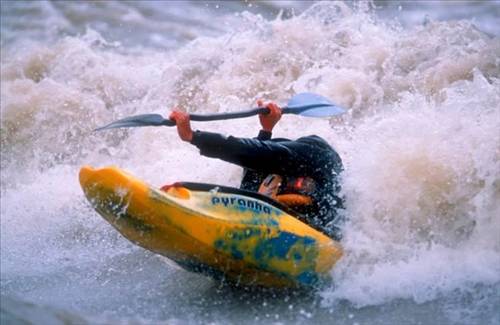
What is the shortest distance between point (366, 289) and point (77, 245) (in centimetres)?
260

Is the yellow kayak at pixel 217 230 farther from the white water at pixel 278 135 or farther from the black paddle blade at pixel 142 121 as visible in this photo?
the black paddle blade at pixel 142 121

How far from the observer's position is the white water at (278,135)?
3.72 m

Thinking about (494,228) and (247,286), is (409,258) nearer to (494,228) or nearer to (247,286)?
(494,228)

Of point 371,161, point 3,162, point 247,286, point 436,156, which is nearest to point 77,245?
point 247,286

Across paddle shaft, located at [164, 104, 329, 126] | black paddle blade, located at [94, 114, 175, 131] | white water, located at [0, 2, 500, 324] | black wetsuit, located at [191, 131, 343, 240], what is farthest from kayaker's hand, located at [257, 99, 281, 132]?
black paddle blade, located at [94, 114, 175, 131]

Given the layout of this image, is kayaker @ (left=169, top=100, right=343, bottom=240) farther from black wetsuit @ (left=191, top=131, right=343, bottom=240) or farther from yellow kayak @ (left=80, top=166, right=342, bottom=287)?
yellow kayak @ (left=80, top=166, right=342, bottom=287)

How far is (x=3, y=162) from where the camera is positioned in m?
8.93

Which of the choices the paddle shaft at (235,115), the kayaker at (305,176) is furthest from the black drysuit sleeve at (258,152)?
the paddle shaft at (235,115)

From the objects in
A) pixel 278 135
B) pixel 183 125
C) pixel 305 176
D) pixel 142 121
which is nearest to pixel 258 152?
pixel 305 176

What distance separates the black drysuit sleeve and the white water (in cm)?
36

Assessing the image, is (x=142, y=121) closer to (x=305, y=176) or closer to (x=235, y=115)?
(x=235, y=115)

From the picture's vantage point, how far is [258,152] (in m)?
3.75

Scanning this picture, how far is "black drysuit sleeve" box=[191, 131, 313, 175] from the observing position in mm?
3609

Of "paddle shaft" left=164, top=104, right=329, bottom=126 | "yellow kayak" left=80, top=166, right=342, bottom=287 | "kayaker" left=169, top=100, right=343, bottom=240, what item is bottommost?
"yellow kayak" left=80, top=166, right=342, bottom=287
